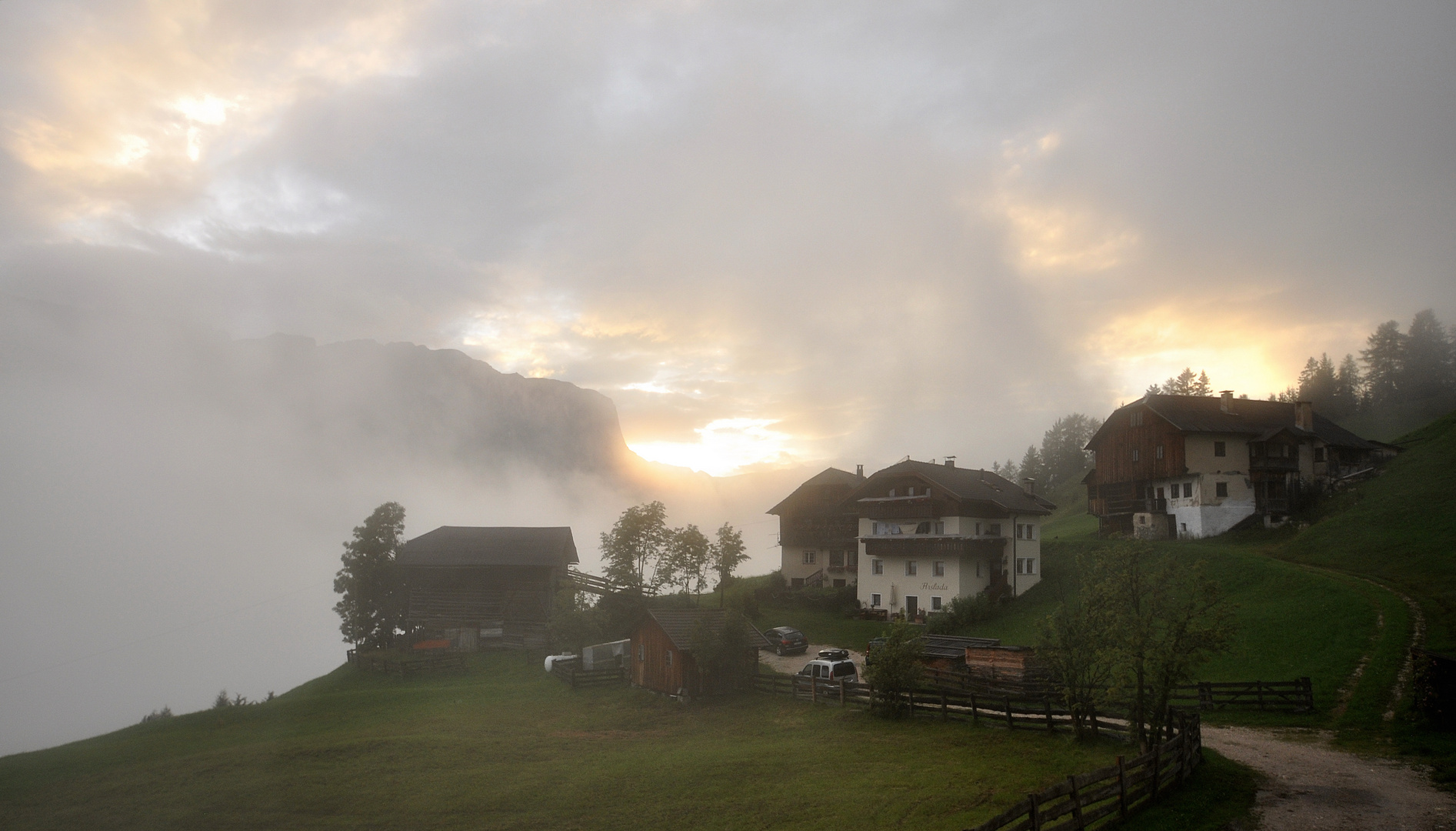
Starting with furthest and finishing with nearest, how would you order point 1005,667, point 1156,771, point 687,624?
point 687,624, point 1005,667, point 1156,771

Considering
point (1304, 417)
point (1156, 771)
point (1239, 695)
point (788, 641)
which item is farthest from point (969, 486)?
point (1156, 771)

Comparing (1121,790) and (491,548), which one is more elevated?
(491,548)

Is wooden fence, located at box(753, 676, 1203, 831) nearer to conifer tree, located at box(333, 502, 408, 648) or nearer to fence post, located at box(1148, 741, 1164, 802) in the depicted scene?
fence post, located at box(1148, 741, 1164, 802)

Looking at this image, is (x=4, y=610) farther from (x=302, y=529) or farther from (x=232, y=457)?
(x=232, y=457)

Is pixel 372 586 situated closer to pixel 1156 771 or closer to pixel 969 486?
pixel 969 486

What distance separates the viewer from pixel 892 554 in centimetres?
5734

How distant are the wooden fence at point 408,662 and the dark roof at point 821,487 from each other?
33.5 metres

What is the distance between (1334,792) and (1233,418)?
53.1 metres

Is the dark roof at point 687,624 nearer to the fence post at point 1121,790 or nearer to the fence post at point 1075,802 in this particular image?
the fence post at point 1121,790

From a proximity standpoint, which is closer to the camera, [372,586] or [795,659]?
[795,659]

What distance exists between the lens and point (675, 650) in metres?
39.7

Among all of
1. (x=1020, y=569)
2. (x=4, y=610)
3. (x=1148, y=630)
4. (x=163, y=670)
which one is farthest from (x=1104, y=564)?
(x=4, y=610)

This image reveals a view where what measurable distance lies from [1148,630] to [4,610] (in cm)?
18246

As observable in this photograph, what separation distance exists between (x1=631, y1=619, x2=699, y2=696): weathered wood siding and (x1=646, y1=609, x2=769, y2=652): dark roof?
1.49 feet
